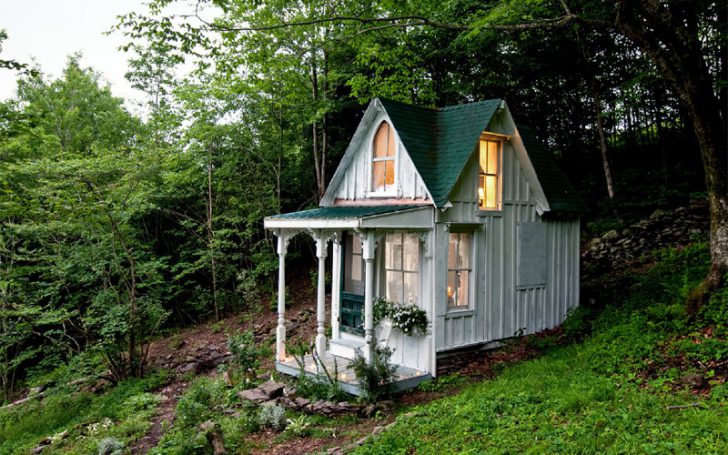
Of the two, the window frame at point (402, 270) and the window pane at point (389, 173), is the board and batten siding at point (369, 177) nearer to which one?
the window pane at point (389, 173)

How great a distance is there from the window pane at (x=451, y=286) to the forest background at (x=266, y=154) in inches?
223

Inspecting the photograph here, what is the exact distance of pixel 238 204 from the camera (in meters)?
16.6

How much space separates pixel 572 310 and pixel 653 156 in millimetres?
10338

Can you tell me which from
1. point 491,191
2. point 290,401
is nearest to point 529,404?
point 290,401

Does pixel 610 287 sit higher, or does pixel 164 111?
pixel 164 111

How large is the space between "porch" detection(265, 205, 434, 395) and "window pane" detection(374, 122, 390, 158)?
1157 mm

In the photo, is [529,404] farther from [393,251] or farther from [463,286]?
[393,251]

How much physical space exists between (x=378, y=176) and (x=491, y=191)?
90.4 inches

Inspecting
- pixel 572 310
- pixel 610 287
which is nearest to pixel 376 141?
pixel 572 310

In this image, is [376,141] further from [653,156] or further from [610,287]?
[653,156]

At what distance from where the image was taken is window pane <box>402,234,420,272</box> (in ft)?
30.5

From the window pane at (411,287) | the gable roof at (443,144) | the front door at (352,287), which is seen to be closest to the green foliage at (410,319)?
the window pane at (411,287)

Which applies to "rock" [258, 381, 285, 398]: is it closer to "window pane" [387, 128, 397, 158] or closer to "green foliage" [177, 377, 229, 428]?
"green foliage" [177, 377, 229, 428]

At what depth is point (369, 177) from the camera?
10.1m
